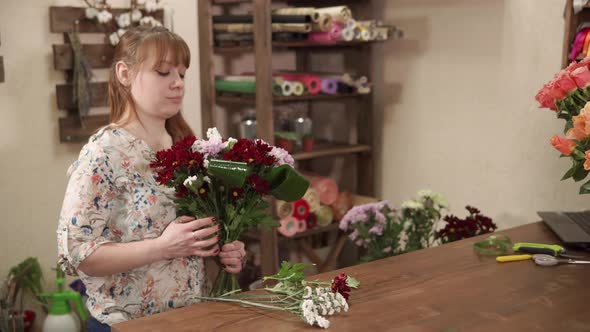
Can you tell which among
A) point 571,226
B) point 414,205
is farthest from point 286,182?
point 414,205

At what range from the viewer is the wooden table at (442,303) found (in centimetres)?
147

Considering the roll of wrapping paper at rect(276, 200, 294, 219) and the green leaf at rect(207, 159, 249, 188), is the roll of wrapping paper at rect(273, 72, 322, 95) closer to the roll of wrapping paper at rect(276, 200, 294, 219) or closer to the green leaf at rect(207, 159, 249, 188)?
the roll of wrapping paper at rect(276, 200, 294, 219)

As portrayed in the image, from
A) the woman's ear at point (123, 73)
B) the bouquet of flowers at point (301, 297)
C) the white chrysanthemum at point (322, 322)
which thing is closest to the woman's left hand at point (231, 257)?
the bouquet of flowers at point (301, 297)

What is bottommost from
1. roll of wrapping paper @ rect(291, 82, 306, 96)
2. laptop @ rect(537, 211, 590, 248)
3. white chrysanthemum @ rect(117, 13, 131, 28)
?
laptop @ rect(537, 211, 590, 248)

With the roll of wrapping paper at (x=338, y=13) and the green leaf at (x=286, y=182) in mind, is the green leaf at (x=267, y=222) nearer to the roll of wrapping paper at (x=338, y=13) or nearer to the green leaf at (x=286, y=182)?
the green leaf at (x=286, y=182)

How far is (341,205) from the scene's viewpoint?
3.84 m

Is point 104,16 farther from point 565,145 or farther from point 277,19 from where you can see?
point 565,145

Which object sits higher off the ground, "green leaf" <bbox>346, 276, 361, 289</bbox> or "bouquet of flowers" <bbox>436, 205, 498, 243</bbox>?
"green leaf" <bbox>346, 276, 361, 289</bbox>

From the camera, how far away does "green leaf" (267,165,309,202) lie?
1.66 meters

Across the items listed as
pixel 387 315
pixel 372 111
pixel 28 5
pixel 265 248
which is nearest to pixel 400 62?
pixel 372 111

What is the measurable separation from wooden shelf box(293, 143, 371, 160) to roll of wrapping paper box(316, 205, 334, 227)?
28cm

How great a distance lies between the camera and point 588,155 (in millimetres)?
1613

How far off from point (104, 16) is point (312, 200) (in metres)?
1.37

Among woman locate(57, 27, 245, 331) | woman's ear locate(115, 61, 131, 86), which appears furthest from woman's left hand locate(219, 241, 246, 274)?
woman's ear locate(115, 61, 131, 86)
